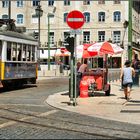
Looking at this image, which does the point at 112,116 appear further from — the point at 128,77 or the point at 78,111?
the point at 128,77

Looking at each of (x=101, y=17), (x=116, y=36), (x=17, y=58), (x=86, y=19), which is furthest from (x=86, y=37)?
(x=17, y=58)

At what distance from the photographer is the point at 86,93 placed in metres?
21.4

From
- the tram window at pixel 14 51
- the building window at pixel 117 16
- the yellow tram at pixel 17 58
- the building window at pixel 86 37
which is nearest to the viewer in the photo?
the yellow tram at pixel 17 58

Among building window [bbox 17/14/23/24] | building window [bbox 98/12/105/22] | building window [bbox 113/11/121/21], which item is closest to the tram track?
building window [bbox 113/11/121/21]

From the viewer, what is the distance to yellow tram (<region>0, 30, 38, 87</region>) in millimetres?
24031

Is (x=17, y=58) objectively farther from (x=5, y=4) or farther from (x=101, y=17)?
(x=5, y=4)

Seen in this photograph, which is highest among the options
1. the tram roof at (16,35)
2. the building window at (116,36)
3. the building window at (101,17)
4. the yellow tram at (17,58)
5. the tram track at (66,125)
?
the building window at (101,17)

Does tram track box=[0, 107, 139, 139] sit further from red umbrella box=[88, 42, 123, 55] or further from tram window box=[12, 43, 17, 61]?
tram window box=[12, 43, 17, 61]

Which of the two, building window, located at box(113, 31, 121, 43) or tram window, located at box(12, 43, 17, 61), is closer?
tram window, located at box(12, 43, 17, 61)

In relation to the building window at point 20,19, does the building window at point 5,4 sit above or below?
above

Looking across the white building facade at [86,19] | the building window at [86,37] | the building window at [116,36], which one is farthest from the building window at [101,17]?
the building window at [116,36]

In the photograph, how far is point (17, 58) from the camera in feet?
84.1

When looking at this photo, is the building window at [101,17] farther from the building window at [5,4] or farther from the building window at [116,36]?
the building window at [5,4]

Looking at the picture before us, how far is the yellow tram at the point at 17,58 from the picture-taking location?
24031mm
